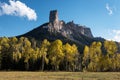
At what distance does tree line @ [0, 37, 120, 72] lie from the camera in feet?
322

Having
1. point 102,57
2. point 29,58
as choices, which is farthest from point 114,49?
point 29,58

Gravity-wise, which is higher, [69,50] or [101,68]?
[69,50]

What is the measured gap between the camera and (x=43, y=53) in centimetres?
10406

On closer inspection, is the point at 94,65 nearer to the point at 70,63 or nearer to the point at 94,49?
the point at 94,49

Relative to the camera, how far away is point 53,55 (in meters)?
100

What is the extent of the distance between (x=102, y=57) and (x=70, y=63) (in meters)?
19.0

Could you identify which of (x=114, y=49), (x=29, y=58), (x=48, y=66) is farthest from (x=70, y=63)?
(x=114, y=49)

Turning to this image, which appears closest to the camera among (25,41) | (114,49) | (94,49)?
(114,49)

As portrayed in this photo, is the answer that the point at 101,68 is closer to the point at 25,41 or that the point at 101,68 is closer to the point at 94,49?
the point at 94,49

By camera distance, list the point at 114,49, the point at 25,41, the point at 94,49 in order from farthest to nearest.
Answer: the point at 25,41, the point at 94,49, the point at 114,49

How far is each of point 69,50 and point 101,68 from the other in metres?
14.0

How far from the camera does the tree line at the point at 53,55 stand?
98250mm

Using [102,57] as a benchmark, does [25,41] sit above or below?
above

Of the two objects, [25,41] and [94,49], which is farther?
[25,41]
